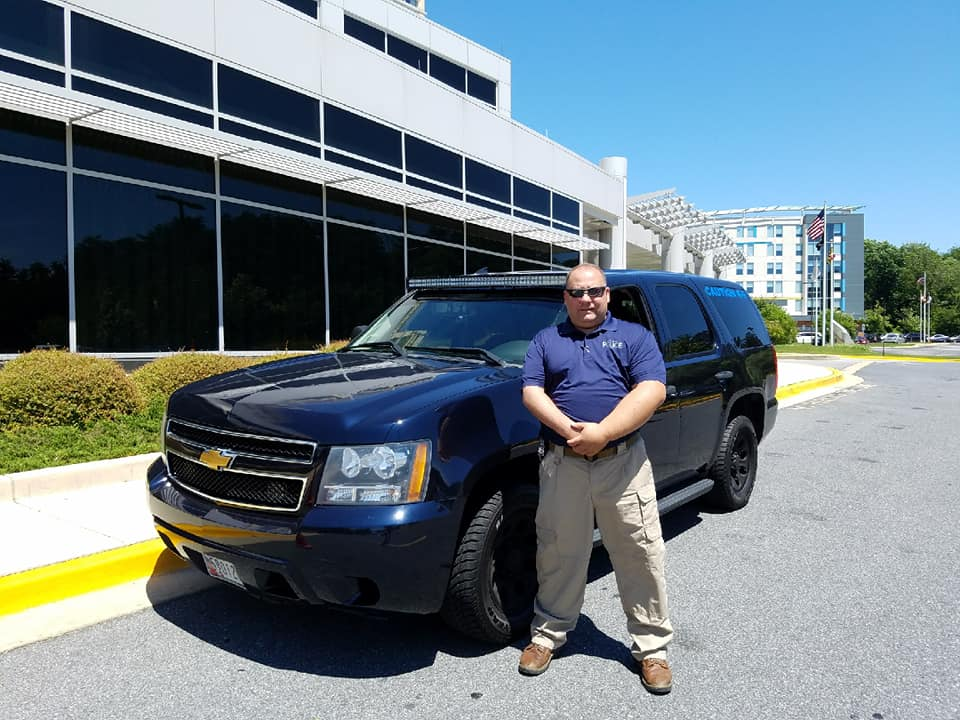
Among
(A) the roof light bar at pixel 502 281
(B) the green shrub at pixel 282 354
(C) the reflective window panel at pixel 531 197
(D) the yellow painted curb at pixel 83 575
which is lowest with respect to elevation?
(D) the yellow painted curb at pixel 83 575

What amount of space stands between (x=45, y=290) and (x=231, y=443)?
8202mm

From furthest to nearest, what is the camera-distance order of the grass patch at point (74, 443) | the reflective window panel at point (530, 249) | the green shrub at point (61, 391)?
the reflective window panel at point (530, 249), the green shrub at point (61, 391), the grass patch at point (74, 443)


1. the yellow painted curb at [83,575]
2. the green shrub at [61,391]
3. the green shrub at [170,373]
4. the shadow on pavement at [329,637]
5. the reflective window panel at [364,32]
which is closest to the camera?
the shadow on pavement at [329,637]

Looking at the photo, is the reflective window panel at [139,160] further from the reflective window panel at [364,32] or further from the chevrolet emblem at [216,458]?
the reflective window panel at [364,32]

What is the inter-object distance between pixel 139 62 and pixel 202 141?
147 cm

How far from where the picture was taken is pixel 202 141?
10.9 m

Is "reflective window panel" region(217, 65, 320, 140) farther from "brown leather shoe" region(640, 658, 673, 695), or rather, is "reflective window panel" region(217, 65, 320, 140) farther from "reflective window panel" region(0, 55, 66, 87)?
"brown leather shoe" region(640, 658, 673, 695)

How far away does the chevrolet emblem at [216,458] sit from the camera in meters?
3.11

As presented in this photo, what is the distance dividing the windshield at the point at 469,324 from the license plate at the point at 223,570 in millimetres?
1656

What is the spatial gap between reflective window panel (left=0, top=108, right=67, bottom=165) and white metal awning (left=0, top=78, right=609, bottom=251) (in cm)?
23

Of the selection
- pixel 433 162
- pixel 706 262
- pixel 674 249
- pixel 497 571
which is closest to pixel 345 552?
pixel 497 571

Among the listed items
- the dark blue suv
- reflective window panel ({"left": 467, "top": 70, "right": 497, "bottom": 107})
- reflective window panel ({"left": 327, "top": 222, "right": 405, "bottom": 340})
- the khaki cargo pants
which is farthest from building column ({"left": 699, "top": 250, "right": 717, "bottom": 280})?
the khaki cargo pants

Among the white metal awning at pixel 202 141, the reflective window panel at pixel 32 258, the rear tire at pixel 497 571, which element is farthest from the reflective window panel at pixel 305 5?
the rear tire at pixel 497 571

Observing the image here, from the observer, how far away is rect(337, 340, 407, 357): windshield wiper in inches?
169
